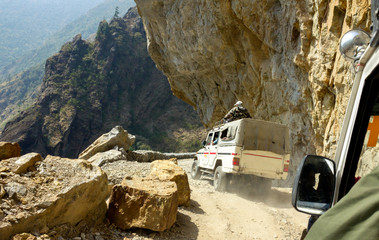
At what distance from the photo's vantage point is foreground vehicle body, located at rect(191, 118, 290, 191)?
26.0 ft

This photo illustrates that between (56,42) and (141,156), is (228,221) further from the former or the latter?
(56,42)

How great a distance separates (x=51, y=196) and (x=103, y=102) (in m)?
61.5

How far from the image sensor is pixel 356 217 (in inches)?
31.4

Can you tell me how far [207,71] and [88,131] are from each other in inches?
1587

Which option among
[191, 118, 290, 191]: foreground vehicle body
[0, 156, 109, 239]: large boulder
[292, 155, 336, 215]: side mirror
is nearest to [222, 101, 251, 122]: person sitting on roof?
[191, 118, 290, 191]: foreground vehicle body

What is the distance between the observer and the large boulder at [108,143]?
45.5 ft

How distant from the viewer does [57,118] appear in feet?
178

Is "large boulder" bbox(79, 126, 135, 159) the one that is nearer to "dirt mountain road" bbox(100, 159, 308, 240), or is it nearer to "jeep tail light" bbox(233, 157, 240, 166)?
"dirt mountain road" bbox(100, 159, 308, 240)

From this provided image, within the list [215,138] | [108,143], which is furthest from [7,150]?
[108,143]

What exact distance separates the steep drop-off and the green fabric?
49.9m

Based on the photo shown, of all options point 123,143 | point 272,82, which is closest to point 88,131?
point 123,143

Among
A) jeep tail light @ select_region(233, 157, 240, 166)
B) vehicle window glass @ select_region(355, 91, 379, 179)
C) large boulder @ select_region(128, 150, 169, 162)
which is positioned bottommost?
large boulder @ select_region(128, 150, 169, 162)

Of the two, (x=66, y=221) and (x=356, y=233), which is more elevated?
(x=356, y=233)

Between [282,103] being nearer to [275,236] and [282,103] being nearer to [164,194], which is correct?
[275,236]
